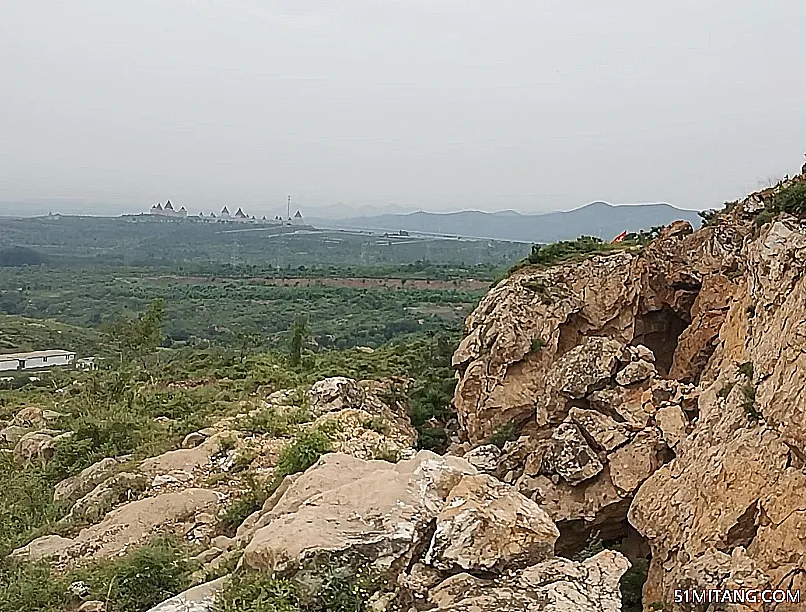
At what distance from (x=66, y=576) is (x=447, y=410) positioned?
37.6 ft

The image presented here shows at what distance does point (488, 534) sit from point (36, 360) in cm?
5086

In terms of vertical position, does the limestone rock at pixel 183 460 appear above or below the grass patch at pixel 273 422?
below

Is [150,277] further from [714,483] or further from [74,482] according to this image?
[714,483]

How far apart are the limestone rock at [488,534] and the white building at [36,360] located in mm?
45944

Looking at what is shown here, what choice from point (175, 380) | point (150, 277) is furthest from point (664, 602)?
point (150, 277)

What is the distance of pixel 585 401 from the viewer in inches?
480

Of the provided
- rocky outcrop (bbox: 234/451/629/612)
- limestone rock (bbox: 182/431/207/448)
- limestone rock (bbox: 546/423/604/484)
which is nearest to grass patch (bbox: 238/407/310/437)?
limestone rock (bbox: 182/431/207/448)

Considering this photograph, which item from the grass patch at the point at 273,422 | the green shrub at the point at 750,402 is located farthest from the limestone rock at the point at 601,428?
the grass patch at the point at 273,422

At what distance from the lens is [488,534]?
7031 millimetres

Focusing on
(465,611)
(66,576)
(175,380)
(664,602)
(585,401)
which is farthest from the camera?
(175,380)

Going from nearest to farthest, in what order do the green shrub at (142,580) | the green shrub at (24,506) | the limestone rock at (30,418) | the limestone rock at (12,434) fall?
the green shrub at (142,580), the green shrub at (24,506), the limestone rock at (12,434), the limestone rock at (30,418)

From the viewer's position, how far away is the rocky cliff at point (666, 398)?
295 inches

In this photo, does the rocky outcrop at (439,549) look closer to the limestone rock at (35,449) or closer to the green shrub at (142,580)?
the green shrub at (142,580)

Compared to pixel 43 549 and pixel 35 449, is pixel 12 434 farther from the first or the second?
pixel 43 549
